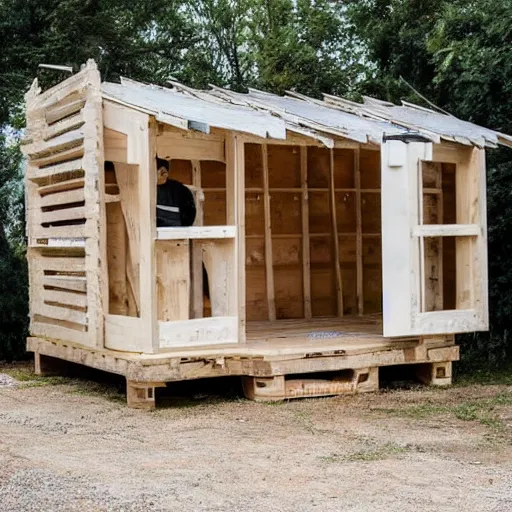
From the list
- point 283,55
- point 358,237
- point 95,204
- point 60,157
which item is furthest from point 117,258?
point 283,55

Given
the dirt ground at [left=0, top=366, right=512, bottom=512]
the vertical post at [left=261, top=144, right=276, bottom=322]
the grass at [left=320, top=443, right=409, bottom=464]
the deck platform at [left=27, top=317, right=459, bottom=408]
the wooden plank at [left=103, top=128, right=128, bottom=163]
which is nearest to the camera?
the dirt ground at [left=0, top=366, right=512, bottom=512]

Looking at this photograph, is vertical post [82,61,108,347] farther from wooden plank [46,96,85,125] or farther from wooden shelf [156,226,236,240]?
wooden shelf [156,226,236,240]

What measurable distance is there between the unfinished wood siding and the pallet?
3283mm

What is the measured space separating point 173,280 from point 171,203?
1.01 metres

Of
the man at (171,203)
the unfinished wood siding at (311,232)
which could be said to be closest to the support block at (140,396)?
the man at (171,203)

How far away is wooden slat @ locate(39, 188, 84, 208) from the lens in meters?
9.62

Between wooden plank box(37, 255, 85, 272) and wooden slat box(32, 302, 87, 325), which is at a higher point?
wooden plank box(37, 255, 85, 272)

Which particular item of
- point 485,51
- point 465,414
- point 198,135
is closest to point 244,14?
point 485,51

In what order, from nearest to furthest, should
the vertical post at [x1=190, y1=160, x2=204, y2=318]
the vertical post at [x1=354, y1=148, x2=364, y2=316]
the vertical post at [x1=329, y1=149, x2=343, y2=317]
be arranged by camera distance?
1. the vertical post at [x1=190, y1=160, x2=204, y2=318]
2. the vertical post at [x1=329, y1=149, x2=343, y2=317]
3. the vertical post at [x1=354, y1=148, x2=364, y2=316]

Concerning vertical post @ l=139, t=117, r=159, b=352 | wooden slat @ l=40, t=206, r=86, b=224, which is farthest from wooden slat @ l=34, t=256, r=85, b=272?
vertical post @ l=139, t=117, r=159, b=352

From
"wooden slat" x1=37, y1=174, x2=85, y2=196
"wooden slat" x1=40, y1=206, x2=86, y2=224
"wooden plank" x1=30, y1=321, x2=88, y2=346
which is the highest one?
"wooden slat" x1=37, y1=174, x2=85, y2=196

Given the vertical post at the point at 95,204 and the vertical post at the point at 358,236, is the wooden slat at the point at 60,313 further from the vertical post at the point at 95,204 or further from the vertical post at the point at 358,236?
the vertical post at the point at 358,236

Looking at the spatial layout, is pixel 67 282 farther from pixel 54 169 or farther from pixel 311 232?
pixel 311 232

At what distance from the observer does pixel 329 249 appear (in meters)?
13.3
